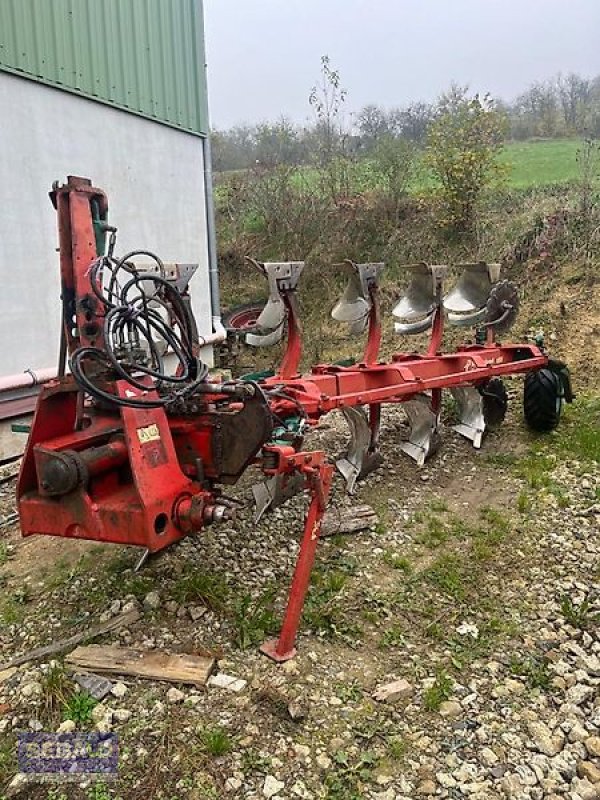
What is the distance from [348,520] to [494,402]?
2344mm

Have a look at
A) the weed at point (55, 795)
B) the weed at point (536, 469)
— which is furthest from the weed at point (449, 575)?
the weed at point (55, 795)

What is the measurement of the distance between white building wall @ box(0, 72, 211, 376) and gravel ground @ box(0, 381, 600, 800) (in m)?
2.13

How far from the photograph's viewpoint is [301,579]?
2977 mm

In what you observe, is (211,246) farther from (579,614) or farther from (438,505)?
(579,614)

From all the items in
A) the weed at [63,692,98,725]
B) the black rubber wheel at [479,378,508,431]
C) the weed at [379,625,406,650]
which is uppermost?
the black rubber wheel at [479,378,508,431]

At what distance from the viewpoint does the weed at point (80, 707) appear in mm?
2605

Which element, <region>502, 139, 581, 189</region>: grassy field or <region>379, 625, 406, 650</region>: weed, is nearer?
<region>379, 625, 406, 650</region>: weed

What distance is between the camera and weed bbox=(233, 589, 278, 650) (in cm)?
309

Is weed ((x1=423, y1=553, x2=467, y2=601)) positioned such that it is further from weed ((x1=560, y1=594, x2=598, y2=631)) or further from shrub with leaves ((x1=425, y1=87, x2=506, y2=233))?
shrub with leaves ((x1=425, y1=87, x2=506, y2=233))

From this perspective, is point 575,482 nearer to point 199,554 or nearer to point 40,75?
point 199,554

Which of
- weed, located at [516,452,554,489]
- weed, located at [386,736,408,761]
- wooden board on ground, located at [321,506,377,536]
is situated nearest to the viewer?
weed, located at [386,736,408,761]

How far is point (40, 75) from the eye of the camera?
6.05m

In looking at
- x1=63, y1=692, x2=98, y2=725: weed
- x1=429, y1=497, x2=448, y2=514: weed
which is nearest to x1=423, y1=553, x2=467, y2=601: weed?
x1=429, y1=497, x2=448, y2=514: weed

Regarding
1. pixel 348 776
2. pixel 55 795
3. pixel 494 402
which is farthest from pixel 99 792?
pixel 494 402
